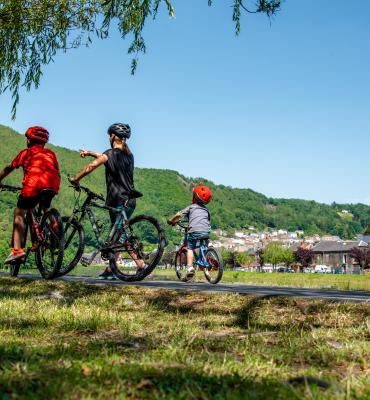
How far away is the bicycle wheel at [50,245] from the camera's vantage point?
25.3 ft

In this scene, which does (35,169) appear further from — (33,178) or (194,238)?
(194,238)

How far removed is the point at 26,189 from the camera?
7.88m

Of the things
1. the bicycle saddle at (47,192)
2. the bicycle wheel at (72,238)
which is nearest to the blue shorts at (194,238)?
the bicycle wheel at (72,238)

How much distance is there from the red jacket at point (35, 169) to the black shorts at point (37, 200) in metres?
0.06

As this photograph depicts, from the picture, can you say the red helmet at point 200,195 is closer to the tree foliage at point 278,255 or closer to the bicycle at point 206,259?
the bicycle at point 206,259

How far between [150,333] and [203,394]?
6.46ft

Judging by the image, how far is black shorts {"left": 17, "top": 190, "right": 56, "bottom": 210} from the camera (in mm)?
7902

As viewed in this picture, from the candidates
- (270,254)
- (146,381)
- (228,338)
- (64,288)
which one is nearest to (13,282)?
(64,288)

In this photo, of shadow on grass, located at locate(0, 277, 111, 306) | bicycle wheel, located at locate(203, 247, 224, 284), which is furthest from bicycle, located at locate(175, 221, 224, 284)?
shadow on grass, located at locate(0, 277, 111, 306)

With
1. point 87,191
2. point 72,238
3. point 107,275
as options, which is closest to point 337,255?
point 107,275

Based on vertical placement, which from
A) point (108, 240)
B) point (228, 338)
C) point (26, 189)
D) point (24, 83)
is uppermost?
point (24, 83)

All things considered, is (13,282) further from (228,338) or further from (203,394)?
(203,394)

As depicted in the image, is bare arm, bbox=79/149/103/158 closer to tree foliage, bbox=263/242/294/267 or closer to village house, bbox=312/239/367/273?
tree foliage, bbox=263/242/294/267

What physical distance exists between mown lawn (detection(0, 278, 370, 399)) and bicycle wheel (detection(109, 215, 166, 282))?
1.32 metres
